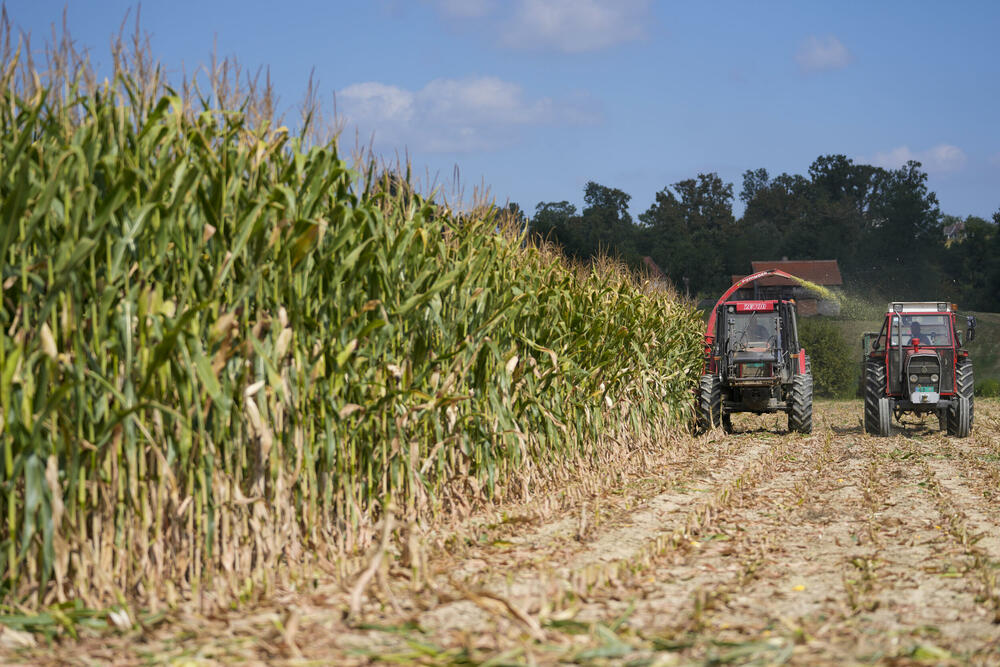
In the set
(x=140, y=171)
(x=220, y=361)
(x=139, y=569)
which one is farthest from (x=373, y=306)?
(x=139, y=569)

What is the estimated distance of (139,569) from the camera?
3.61m

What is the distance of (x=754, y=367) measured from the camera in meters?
13.7

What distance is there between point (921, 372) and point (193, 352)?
1263cm

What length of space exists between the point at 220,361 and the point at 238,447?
0.43 meters

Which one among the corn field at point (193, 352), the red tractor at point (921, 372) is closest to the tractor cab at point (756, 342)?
the red tractor at point (921, 372)

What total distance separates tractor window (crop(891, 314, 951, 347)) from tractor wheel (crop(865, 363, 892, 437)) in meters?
0.60

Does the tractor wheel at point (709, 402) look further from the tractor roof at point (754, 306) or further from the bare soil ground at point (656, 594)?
the bare soil ground at point (656, 594)

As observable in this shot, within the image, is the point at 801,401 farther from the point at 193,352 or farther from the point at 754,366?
the point at 193,352

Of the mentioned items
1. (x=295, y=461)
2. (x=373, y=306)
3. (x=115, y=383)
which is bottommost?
(x=295, y=461)

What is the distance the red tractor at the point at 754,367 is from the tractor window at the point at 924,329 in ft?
5.21

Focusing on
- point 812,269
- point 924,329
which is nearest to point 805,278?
point 812,269

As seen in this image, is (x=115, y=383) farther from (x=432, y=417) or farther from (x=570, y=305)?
(x=570, y=305)

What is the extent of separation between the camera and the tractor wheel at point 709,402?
13.0m

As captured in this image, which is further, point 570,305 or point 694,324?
point 694,324
